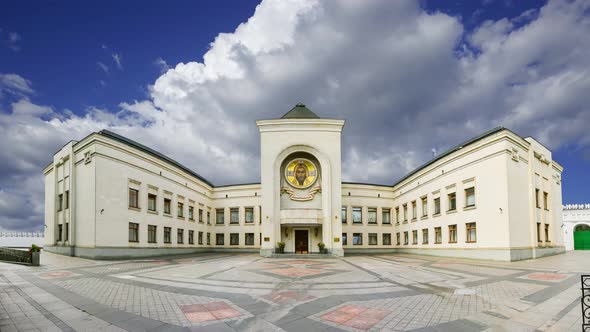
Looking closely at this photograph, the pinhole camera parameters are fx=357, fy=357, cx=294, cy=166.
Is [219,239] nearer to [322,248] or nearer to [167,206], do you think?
[167,206]

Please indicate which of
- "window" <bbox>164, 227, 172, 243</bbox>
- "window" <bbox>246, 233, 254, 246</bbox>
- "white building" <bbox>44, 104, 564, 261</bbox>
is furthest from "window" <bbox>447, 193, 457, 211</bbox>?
"window" <bbox>164, 227, 172, 243</bbox>

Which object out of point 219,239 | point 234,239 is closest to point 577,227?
point 234,239

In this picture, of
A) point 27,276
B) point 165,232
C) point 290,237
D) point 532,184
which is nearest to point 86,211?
point 165,232

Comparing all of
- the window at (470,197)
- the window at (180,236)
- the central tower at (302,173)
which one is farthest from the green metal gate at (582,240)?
the window at (180,236)

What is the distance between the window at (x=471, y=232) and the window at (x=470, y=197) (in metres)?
1.69

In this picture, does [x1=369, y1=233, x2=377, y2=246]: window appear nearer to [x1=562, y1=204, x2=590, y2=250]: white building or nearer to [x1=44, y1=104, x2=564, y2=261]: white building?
[x1=44, y1=104, x2=564, y2=261]: white building

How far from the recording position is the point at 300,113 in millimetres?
43906

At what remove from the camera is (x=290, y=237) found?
4091 centimetres

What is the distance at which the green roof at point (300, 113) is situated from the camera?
141ft

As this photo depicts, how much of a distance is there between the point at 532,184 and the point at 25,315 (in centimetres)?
3388

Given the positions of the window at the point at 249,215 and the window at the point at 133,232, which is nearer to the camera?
the window at the point at 133,232

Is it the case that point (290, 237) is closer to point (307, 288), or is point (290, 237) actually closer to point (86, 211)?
point (86, 211)

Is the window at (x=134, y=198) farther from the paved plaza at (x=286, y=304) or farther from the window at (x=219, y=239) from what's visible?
the window at (x=219, y=239)

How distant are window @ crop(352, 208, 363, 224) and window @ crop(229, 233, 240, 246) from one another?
615 inches
